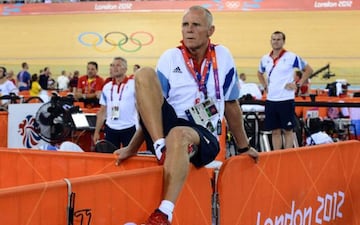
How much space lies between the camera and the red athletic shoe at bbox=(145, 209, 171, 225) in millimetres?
3928

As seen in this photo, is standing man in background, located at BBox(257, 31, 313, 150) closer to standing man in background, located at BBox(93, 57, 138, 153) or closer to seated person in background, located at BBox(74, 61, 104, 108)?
standing man in background, located at BBox(93, 57, 138, 153)

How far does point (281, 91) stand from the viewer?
10.6 meters

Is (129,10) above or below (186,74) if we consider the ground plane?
above

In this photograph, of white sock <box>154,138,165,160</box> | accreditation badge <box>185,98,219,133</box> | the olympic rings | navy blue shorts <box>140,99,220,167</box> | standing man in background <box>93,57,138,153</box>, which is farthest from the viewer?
the olympic rings

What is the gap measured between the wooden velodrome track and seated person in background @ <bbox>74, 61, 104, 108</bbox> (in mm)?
17104

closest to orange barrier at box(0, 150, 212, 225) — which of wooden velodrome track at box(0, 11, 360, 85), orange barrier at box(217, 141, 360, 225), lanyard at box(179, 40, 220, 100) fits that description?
orange barrier at box(217, 141, 360, 225)

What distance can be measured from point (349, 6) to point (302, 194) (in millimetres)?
27392

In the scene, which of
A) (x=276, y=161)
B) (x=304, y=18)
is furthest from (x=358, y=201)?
(x=304, y=18)

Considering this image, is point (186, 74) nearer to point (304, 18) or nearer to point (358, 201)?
point (358, 201)

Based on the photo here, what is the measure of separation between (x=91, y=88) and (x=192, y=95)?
8.01m

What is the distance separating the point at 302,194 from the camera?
5.72 metres

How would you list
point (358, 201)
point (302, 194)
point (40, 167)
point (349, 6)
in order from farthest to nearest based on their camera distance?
point (349, 6)
point (358, 201)
point (302, 194)
point (40, 167)

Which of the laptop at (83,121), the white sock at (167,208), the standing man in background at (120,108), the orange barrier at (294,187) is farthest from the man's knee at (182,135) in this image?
the laptop at (83,121)

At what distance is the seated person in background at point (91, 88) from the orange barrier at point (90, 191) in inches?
271
